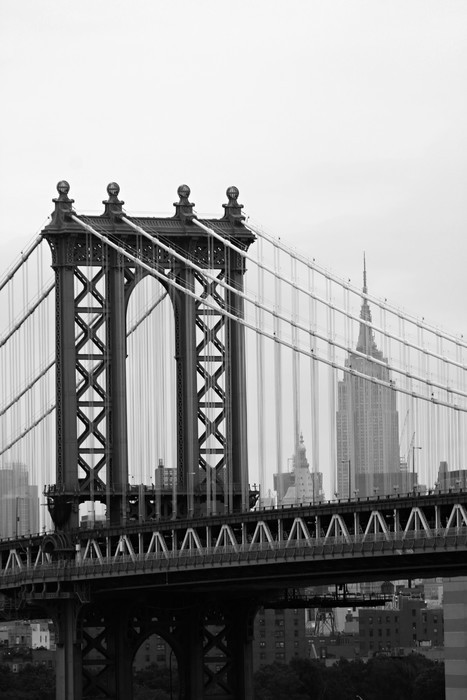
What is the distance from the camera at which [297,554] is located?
86.7 m

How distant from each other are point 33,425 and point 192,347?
35.4 ft

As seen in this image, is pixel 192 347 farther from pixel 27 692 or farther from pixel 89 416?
pixel 27 692

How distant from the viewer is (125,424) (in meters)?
104

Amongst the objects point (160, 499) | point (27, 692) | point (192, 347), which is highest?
point (192, 347)

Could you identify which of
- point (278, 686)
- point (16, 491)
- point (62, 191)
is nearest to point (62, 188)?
point (62, 191)

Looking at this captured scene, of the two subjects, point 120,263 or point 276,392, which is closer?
point 276,392

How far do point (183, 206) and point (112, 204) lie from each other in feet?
11.7

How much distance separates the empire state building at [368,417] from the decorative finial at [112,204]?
11938 mm

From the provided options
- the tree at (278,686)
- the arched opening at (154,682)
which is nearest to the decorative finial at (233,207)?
Answer: the arched opening at (154,682)

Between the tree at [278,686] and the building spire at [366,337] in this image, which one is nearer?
the building spire at [366,337]

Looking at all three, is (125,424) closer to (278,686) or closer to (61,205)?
(61,205)

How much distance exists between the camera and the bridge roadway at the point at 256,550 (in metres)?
82.3

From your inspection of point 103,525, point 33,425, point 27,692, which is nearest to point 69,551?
point 103,525

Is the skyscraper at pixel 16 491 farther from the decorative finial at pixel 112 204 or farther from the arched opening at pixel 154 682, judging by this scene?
the arched opening at pixel 154 682
